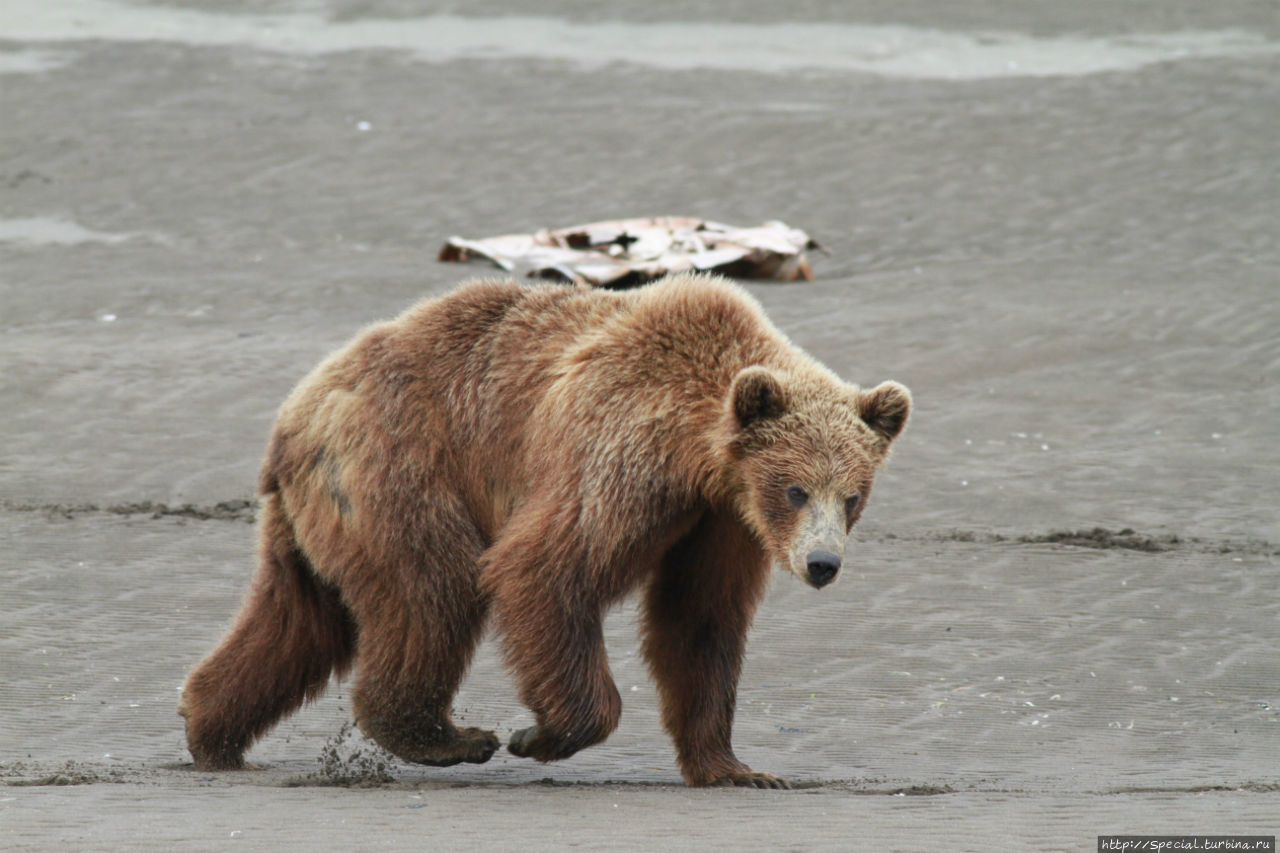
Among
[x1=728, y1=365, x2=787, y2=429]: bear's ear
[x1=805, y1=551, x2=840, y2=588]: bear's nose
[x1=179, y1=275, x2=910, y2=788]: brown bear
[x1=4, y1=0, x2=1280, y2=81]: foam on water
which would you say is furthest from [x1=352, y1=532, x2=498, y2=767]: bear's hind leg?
[x1=4, y1=0, x2=1280, y2=81]: foam on water

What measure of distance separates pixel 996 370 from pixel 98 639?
7.21 m

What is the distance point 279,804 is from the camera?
557cm

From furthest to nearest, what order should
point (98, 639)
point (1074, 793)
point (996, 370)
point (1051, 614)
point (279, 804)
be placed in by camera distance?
point (996, 370) < point (1051, 614) < point (98, 639) < point (1074, 793) < point (279, 804)

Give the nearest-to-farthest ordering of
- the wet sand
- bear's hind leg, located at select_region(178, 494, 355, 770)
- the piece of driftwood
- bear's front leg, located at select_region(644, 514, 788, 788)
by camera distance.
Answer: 1. the wet sand
2. bear's front leg, located at select_region(644, 514, 788, 788)
3. bear's hind leg, located at select_region(178, 494, 355, 770)
4. the piece of driftwood

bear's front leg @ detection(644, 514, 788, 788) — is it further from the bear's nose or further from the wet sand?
the bear's nose

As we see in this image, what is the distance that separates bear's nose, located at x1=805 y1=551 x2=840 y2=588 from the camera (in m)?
5.69

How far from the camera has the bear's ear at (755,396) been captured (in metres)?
5.87

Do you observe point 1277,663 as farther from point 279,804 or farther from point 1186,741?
point 279,804

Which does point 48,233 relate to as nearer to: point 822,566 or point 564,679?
point 564,679

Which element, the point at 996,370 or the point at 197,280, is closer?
the point at 996,370

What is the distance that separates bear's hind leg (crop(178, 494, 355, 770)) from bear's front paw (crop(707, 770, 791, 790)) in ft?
5.46

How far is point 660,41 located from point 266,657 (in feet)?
59.2

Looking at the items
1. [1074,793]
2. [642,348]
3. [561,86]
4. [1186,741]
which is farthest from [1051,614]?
[561,86]

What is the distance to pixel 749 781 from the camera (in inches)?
251
